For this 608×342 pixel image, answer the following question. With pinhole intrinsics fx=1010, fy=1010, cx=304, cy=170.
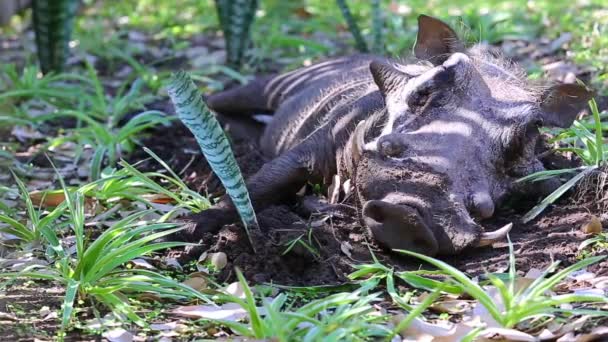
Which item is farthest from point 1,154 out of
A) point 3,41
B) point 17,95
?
point 3,41

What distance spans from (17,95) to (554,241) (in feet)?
10.4

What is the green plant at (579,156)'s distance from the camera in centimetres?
386

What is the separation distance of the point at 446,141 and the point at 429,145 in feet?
0.23

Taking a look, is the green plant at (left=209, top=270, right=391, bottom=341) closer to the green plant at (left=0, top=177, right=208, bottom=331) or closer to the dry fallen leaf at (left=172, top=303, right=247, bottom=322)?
the dry fallen leaf at (left=172, top=303, right=247, bottom=322)

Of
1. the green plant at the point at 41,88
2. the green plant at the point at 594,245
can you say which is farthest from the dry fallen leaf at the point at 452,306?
the green plant at the point at 41,88

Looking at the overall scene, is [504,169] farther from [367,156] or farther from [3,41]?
[3,41]

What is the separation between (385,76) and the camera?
13.4 feet

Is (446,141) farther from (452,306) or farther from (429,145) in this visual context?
(452,306)

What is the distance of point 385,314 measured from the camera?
2986 mm

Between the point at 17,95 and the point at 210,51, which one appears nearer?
the point at 17,95

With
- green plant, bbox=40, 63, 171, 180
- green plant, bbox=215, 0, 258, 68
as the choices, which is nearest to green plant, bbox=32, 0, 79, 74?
green plant, bbox=40, 63, 171, 180

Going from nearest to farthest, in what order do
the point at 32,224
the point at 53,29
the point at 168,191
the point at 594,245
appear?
the point at 594,245 → the point at 32,224 → the point at 168,191 → the point at 53,29

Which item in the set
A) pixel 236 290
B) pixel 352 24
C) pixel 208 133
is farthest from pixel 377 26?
pixel 236 290

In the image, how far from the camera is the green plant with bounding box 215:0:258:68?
6273 mm
